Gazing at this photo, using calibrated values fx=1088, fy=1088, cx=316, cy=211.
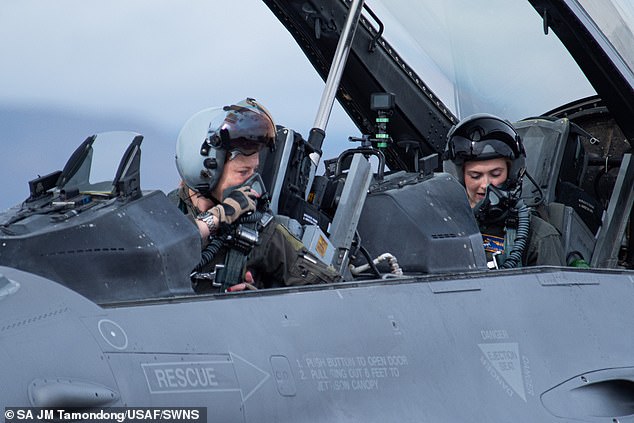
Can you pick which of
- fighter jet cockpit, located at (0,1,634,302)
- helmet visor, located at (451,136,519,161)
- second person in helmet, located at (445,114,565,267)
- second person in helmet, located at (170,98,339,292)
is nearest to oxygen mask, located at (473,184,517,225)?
second person in helmet, located at (445,114,565,267)

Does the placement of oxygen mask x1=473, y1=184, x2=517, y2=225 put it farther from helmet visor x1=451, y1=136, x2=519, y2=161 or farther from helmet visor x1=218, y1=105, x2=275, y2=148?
helmet visor x1=218, y1=105, x2=275, y2=148

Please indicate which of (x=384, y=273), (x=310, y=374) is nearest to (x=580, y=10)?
(x=384, y=273)

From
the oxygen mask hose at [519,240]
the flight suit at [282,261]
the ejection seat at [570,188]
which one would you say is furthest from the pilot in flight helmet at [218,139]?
the ejection seat at [570,188]

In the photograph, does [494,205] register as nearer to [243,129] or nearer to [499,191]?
[499,191]

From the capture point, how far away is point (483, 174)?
4613mm

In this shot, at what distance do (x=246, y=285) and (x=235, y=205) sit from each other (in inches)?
10.3

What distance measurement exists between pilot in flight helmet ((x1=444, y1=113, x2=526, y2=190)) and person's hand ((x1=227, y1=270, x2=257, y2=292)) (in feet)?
5.28

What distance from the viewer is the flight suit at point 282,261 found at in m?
3.22

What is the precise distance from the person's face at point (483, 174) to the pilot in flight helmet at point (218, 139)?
1446mm

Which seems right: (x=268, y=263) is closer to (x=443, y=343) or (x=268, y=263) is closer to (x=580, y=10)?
(x=443, y=343)

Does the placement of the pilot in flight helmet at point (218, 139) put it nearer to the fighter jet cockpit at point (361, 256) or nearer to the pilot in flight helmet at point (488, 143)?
the fighter jet cockpit at point (361, 256)

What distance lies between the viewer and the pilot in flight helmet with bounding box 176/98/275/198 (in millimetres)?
3316

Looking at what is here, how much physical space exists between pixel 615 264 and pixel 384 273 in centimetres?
170

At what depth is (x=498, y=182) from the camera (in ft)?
15.2
